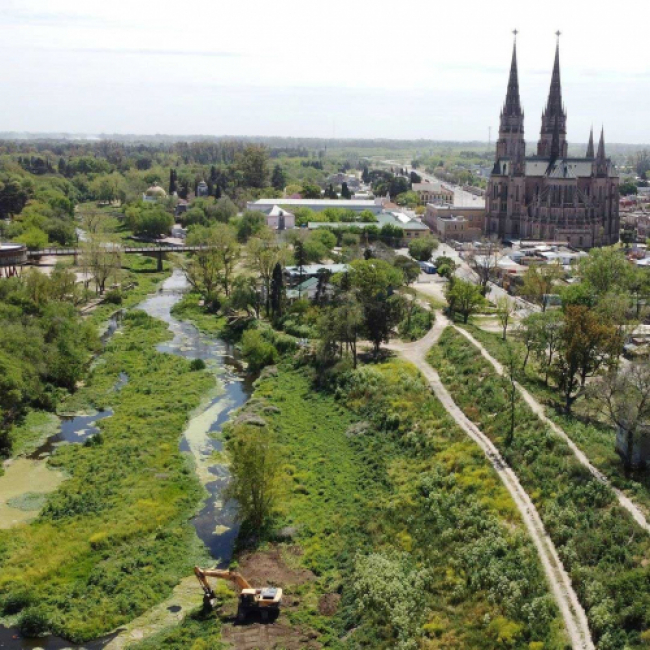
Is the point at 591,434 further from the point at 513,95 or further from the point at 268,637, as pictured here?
the point at 513,95

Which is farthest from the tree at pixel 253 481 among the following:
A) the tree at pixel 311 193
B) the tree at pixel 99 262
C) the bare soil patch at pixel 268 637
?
the tree at pixel 311 193

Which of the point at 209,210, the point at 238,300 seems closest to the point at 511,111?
the point at 209,210

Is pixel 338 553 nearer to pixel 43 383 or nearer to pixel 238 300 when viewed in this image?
pixel 43 383

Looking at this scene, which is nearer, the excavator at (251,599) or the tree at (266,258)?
the excavator at (251,599)

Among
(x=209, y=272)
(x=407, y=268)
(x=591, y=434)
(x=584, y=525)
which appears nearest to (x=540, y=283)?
(x=407, y=268)

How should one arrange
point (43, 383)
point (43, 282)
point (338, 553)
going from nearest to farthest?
1. point (338, 553)
2. point (43, 383)
3. point (43, 282)

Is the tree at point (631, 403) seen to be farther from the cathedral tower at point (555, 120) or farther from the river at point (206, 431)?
the cathedral tower at point (555, 120)

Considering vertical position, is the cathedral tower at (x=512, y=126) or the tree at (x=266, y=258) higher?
the cathedral tower at (x=512, y=126)
